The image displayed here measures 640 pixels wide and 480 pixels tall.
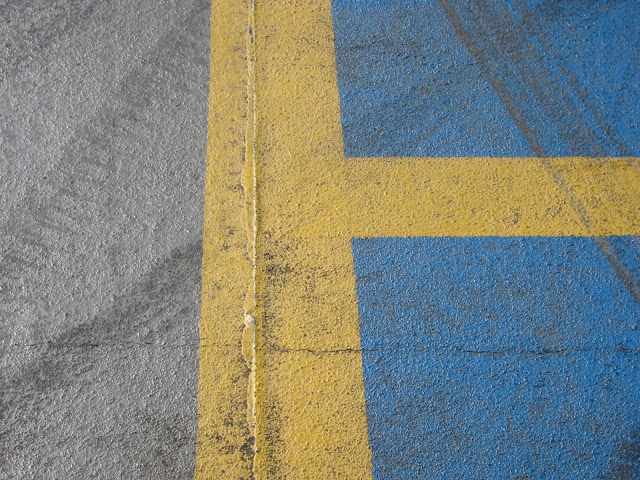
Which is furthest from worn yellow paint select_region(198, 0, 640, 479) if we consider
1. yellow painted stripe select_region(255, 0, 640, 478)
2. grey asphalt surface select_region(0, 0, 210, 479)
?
grey asphalt surface select_region(0, 0, 210, 479)

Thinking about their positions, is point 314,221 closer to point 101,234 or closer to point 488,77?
point 101,234

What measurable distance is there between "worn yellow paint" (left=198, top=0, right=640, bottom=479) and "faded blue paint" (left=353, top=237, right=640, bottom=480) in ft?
0.30

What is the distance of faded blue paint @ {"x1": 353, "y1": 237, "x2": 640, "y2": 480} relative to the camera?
2.03 m

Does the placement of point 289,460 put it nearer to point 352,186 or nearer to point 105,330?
point 105,330

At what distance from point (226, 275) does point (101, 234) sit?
0.62 meters

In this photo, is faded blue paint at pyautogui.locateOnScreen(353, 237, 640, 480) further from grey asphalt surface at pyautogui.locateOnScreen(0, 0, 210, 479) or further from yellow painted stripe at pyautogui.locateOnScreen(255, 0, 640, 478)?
grey asphalt surface at pyautogui.locateOnScreen(0, 0, 210, 479)

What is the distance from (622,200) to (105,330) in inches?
97.6

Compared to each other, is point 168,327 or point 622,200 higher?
point 168,327

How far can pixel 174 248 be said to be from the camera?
235 centimetres

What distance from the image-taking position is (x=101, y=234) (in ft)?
7.72

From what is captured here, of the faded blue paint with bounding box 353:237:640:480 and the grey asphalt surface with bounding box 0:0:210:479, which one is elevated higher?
the grey asphalt surface with bounding box 0:0:210:479

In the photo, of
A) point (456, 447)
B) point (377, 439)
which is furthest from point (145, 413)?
point (456, 447)

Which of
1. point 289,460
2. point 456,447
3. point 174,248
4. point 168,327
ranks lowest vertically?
point 456,447

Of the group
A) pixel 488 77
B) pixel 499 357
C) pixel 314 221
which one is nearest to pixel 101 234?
pixel 314 221
